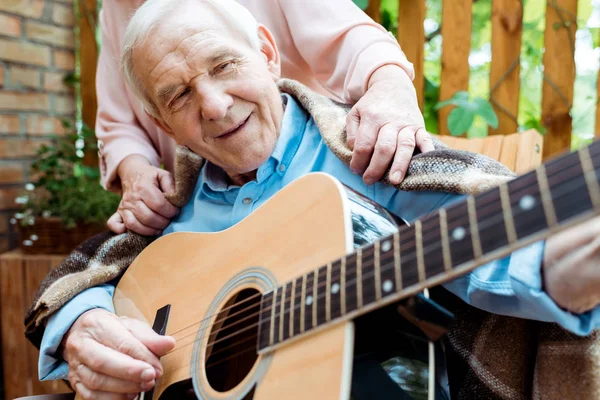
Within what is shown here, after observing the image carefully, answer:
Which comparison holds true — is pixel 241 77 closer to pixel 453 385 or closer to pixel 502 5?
pixel 453 385

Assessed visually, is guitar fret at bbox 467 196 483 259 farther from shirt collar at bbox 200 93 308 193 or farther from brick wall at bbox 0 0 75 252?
brick wall at bbox 0 0 75 252

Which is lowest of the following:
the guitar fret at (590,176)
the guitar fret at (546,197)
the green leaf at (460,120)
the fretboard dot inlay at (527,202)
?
the green leaf at (460,120)

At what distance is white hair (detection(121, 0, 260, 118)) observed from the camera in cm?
107

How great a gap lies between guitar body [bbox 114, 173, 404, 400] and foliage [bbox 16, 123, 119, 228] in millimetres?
1302

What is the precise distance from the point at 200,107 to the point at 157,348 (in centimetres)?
48

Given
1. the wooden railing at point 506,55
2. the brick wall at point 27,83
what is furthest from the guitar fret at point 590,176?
the brick wall at point 27,83

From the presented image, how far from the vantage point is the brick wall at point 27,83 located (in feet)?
7.89

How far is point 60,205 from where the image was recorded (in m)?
2.34

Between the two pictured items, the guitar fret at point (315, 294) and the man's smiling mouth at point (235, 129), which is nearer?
the guitar fret at point (315, 294)

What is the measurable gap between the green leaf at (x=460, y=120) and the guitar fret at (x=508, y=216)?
1.73 m

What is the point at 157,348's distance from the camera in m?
0.91

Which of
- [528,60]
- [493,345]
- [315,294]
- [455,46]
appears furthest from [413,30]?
[315,294]

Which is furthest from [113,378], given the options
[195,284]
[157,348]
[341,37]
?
[341,37]

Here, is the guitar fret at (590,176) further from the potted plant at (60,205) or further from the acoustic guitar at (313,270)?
the potted plant at (60,205)
